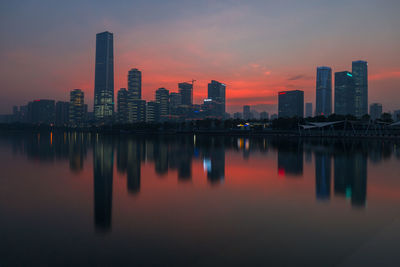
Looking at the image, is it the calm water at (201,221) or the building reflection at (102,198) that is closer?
the calm water at (201,221)

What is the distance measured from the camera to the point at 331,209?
466 inches

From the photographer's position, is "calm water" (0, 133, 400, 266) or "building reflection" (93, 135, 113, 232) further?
"building reflection" (93, 135, 113, 232)

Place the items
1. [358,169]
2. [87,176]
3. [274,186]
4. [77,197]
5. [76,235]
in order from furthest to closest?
[358,169], [87,176], [274,186], [77,197], [76,235]

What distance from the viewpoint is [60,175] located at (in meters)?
20.8

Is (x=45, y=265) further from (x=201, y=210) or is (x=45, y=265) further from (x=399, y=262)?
(x=399, y=262)

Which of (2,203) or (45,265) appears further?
(2,203)

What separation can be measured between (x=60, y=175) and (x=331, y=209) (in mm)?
19913

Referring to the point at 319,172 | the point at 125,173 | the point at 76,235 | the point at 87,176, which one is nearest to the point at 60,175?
the point at 87,176

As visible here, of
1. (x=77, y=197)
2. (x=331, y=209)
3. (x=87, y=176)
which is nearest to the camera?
(x=331, y=209)

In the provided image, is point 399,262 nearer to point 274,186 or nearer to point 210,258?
point 210,258

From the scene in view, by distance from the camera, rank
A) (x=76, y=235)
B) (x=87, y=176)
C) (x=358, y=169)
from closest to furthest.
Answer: (x=76, y=235) → (x=87, y=176) → (x=358, y=169)

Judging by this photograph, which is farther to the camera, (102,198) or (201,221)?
(102,198)

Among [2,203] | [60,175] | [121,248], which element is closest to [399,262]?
[121,248]

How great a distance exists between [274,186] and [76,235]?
12.2 meters
